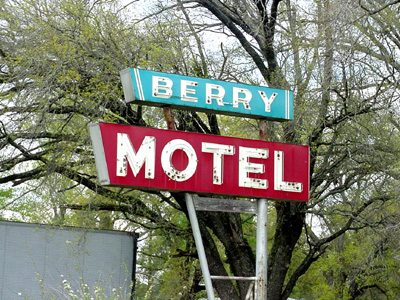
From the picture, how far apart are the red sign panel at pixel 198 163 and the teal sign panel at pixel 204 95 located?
0.49 metres

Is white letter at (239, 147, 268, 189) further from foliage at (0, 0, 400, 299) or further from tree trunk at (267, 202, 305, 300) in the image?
tree trunk at (267, 202, 305, 300)

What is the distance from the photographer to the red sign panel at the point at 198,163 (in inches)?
583

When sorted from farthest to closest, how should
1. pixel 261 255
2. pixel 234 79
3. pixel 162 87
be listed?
1. pixel 234 79
2. pixel 261 255
3. pixel 162 87

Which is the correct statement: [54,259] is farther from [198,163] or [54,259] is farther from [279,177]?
[198,163]

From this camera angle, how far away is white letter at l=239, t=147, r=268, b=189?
16094 millimetres

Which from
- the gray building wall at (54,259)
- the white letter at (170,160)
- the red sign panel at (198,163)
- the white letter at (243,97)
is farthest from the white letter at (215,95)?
the gray building wall at (54,259)

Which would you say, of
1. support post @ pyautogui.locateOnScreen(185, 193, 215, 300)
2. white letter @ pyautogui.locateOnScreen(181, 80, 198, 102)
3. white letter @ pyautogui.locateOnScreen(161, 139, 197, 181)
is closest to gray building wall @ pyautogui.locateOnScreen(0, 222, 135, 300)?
support post @ pyautogui.locateOnScreen(185, 193, 215, 300)

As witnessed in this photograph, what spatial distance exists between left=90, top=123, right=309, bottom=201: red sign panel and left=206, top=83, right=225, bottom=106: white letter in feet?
1.98

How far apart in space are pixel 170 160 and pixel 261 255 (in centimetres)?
243

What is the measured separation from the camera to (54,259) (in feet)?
84.8

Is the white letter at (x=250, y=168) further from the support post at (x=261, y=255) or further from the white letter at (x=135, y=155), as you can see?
the white letter at (x=135, y=155)

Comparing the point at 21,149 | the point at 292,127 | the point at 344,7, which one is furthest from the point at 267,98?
the point at 21,149

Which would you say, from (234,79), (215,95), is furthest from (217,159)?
(234,79)

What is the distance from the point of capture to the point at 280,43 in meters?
22.1
